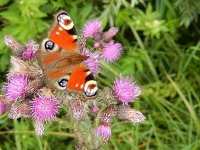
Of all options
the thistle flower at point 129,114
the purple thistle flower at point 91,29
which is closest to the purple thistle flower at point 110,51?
the purple thistle flower at point 91,29

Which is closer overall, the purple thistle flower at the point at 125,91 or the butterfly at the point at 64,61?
the butterfly at the point at 64,61

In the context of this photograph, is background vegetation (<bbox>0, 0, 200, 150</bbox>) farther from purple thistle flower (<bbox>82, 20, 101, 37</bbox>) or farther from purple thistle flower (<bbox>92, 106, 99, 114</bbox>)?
purple thistle flower (<bbox>92, 106, 99, 114</bbox>)

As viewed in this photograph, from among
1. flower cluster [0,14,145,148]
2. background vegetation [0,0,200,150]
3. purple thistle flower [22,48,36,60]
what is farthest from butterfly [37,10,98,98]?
background vegetation [0,0,200,150]

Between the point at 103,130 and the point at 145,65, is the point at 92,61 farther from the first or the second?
the point at 145,65

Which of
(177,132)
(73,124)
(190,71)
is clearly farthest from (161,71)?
(73,124)

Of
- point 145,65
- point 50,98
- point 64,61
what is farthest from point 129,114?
point 145,65

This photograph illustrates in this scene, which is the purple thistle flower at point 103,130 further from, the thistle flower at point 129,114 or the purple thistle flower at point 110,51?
the purple thistle flower at point 110,51

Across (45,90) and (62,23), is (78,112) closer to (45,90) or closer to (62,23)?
(45,90)
